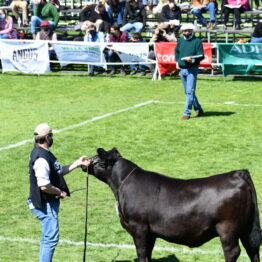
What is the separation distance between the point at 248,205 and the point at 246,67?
1740 cm

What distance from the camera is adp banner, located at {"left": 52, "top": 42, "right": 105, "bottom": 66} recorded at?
27297 mm

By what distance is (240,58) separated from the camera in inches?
1017

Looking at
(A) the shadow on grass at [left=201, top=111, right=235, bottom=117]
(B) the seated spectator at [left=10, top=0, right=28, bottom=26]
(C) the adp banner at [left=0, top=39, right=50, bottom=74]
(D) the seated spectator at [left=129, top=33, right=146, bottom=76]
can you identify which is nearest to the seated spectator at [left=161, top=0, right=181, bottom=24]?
(D) the seated spectator at [left=129, top=33, right=146, bottom=76]

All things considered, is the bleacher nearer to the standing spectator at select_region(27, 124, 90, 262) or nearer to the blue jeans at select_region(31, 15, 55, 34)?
the blue jeans at select_region(31, 15, 55, 34)

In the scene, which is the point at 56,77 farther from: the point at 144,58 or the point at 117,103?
the point at 117,103

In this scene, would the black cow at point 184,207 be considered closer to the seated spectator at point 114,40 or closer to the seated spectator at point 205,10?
the seated spectator at point 114,40

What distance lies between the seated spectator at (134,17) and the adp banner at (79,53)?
3629mm

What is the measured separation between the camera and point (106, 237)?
11578 mm

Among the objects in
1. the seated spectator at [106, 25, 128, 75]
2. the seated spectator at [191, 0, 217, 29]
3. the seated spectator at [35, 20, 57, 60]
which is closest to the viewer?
the seated spectator at [106, 25, 128, 75]

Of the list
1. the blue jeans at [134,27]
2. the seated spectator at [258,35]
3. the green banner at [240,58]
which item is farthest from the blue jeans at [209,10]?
the green banner at [240,58]

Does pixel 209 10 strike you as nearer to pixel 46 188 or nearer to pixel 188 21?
pixel 188 21

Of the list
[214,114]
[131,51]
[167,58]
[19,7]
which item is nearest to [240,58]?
[167,58]

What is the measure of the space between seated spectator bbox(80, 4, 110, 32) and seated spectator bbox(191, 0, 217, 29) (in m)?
4.08

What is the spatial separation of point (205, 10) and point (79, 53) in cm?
756
